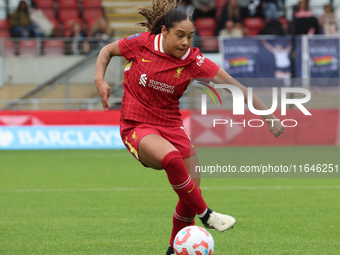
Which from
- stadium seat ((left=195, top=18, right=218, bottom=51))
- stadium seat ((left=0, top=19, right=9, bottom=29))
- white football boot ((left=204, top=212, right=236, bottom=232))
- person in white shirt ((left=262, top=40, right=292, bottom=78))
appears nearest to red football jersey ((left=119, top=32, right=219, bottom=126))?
white football boot ((left=204, top=212, right=236, bottom=232))

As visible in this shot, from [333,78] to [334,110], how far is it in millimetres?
1243

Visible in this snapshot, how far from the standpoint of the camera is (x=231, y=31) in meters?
17.6

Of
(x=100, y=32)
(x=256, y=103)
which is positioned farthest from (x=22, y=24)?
(x=256, y=103)

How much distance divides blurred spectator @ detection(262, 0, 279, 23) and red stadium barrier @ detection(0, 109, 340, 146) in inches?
200

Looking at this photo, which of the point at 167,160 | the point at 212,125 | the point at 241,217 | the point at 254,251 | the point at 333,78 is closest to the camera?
the point at 167,160

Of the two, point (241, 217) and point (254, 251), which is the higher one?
point (254, 251)

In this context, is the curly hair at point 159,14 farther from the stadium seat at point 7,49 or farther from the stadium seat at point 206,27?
the stadium seat at point 206,27

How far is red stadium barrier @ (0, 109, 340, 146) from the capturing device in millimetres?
14355

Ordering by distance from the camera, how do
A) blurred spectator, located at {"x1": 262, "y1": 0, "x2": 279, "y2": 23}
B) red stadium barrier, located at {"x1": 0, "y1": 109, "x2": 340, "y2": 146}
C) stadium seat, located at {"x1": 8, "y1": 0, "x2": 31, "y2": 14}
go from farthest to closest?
1. stadium seat, located at {"x1": 8, "y1": 0, "x2": 31, "y2": 14}
2. blurred spectator, located at {"x1": 262, "y1": 0, "x2": 279, "y2": 23}
3. red stadium barrier, located at {"x1": 0, "y1": 109, "x2": 340, "y2": 146}

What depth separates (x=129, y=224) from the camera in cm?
569

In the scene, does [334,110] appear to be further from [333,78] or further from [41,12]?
[41,12]

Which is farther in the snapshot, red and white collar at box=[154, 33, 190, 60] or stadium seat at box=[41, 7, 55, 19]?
stadium seat at box=[41, 7, 55, 19]

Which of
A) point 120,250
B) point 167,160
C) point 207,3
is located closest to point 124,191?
point 120,250

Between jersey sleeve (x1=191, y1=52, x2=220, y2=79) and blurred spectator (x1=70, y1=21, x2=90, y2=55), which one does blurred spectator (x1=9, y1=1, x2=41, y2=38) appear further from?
jersey sleeve (x1=191, y1=52, x2=220, y2=79)
